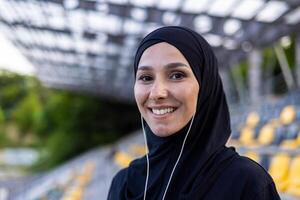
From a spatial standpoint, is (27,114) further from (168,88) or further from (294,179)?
(168,88)

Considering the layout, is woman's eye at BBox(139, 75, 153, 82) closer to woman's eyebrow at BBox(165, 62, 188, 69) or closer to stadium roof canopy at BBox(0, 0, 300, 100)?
woman's eyebrow at BBox(165, 62, 188, 69)

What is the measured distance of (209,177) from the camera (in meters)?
1.28

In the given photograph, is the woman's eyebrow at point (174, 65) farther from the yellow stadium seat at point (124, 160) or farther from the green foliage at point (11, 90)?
the green foliage at point (11, 90)

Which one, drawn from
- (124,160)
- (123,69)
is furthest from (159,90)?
(123,69)

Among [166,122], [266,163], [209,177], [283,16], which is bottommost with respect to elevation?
[266,163]

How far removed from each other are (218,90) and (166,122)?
0.17 metres

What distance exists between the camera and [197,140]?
1332mm

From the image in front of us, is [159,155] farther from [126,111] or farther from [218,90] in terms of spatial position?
[126,111]

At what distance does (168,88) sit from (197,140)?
0.16 m

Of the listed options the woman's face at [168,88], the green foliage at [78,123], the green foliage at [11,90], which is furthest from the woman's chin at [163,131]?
the green foliage at [11,90]

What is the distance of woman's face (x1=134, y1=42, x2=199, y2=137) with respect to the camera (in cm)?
132

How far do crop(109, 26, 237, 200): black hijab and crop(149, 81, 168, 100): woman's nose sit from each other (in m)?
0.09

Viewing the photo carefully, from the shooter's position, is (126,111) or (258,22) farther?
(126,111)

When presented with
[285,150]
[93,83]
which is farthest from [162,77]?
[93,83]
